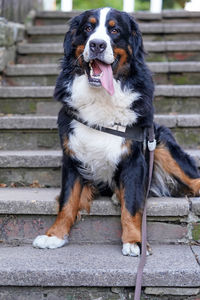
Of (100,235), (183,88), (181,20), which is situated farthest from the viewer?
(181,20)

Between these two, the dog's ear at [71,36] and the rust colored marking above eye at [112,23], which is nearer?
the rust colored marking above eye at [112,23]

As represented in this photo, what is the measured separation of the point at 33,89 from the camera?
A: 3541 mm

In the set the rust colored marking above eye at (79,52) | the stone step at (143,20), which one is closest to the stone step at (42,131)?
the rust colored marking above eye at (79,52)

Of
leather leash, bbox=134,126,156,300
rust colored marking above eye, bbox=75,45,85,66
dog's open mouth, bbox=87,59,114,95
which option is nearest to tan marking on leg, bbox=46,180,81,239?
leather leash, bbox=134,126,156,300

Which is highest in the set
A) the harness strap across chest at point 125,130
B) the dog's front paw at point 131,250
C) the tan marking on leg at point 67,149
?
the harness strap across chest at point 125,130

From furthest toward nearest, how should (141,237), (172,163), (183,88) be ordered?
1. (183,88)
2. (172,163)
3. (141,237)

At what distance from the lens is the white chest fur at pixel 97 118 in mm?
2338

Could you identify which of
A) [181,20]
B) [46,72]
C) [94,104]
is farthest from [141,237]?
[181,20]

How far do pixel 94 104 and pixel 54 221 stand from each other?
2.32ft

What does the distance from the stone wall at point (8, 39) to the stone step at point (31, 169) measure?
133 cm

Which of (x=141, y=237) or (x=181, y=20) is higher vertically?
(x=181, y=20)

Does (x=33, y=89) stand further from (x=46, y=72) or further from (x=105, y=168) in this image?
(x=105, y=168)

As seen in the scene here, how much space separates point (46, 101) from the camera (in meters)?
3.56

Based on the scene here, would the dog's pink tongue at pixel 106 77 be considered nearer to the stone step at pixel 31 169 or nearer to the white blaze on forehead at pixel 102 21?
the white blaze on forehead at pixel 102 21
